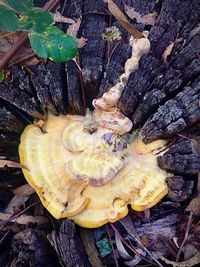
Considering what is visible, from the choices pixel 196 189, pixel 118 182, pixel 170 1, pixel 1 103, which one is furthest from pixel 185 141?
pixel 1 103

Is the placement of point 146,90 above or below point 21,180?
above

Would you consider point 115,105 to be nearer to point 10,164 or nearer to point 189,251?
point 10,164

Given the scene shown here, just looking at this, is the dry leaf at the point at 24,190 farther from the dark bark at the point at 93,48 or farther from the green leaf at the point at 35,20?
the green leaf at the point at 35,20

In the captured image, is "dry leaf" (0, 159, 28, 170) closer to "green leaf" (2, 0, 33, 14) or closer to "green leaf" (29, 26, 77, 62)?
"green leaf" (29, 26, 77, 62)

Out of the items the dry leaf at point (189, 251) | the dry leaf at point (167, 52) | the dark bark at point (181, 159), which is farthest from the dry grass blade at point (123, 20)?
the dry leaf at point (189, 251)

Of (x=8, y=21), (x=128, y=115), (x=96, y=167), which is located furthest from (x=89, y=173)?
(x=8, y=21)

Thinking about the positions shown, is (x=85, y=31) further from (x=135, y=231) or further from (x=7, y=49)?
(x=135, y=231)

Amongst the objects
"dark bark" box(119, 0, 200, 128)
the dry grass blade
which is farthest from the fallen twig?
the dry grass blade
